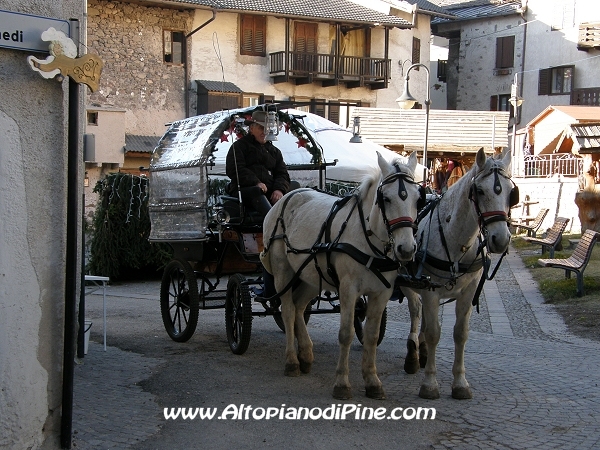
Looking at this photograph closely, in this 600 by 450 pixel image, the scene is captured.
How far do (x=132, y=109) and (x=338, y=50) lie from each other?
1032cm


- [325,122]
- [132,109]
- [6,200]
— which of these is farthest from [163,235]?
[132,109]

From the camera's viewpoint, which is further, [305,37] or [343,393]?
[305,37]

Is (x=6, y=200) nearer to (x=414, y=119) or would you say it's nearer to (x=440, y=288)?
(x=440, y=288)

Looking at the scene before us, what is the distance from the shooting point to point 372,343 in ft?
23.0

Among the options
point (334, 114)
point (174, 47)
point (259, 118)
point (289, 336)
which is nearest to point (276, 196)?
point (259, 118)

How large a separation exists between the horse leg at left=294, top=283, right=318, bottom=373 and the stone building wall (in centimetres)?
2545

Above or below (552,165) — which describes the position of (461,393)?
below

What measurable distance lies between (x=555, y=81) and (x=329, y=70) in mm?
14071

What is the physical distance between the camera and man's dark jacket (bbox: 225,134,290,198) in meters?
9.21

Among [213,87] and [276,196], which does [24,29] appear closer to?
[276,196]

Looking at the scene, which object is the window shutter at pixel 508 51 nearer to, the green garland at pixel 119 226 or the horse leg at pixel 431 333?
the green garland at pixel 119 226

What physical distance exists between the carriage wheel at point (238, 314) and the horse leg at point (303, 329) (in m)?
0.58

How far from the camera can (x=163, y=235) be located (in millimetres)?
10094

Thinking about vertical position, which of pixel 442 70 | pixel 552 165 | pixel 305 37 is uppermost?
pixel 305 37
